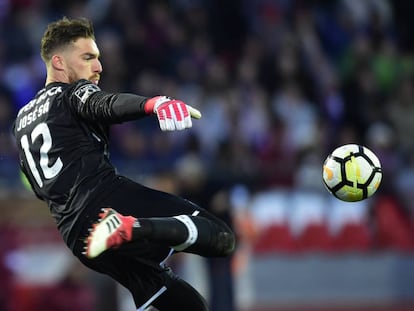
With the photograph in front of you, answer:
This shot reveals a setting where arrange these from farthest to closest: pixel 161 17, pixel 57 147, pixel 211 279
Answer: pixel 161 17 → pixel 211 279 → pixel 57 147

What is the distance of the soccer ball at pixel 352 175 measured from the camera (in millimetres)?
6617

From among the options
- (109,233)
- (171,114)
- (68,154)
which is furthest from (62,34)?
(109,233)

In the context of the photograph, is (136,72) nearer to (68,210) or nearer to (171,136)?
(171,136)

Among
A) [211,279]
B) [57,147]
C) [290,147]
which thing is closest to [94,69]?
[57,147]

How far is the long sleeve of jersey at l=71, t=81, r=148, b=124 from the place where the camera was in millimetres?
5773

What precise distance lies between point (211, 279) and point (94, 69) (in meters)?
4.01

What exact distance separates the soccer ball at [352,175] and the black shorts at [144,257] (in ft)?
2.86

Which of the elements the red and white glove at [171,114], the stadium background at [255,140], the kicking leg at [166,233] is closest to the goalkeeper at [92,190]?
the kicking leg at [166,233]

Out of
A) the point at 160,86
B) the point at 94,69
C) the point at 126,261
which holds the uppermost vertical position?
the point at 160,86

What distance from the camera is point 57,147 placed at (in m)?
6.29

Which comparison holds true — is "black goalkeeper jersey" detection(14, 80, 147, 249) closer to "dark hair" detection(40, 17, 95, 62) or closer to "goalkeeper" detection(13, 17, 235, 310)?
"goalkeeper" detection(13, 17, 235, 310)

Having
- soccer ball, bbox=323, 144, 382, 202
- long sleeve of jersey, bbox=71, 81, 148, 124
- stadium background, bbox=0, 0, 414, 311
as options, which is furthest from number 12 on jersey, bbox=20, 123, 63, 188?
stadium background, bbox=0, 0, 414, 311

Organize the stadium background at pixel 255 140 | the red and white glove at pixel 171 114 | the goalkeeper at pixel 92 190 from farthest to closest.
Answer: the stadium background at pixel 255 140, the goalkeeper at pixel 92 190, the red and white glove at pixel 171 114

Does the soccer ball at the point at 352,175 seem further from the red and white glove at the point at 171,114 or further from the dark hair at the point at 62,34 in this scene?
the dark hair at the point at 62,34
